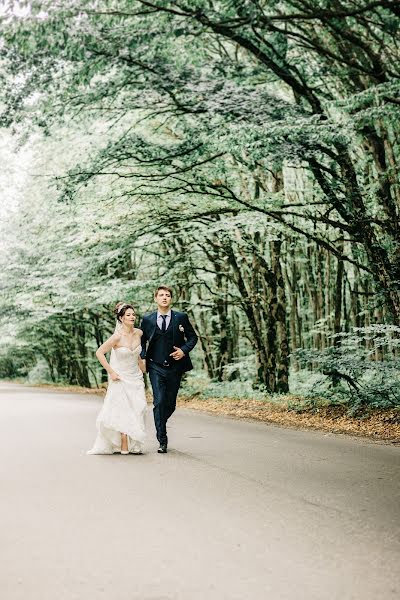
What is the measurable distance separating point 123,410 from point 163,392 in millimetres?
577

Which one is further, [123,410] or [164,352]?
[164,352]

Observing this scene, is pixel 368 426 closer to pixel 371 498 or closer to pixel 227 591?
pixel 371 498

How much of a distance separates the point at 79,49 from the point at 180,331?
4.39 m

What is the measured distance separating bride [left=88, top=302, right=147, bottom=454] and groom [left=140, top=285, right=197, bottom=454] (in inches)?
8.8

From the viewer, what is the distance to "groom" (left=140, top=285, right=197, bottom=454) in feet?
28.4

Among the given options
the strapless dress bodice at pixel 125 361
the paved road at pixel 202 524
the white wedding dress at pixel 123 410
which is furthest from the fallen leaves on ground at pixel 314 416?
the strapless dress bodice at pixel 125 361

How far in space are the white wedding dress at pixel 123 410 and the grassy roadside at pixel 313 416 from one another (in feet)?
12.6

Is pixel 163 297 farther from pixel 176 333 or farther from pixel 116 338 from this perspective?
pixel 116 338

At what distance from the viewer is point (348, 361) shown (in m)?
12.4

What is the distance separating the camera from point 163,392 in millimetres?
8656

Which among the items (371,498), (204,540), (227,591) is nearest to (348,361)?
(371,498)

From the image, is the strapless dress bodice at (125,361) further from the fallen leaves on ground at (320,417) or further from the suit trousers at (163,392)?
the fallen leaves on ground at (320,417)

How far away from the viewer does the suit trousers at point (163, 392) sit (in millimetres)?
8594

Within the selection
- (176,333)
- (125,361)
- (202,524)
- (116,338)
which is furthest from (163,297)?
(202,524)
